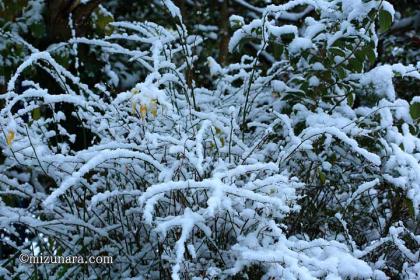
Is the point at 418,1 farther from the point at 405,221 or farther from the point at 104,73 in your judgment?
the point at 405,221

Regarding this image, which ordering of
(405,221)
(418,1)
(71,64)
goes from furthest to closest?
(418,1)
(71,64)
(405,221)

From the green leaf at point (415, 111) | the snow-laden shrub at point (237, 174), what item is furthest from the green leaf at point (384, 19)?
the green leaf at point (415, 111)

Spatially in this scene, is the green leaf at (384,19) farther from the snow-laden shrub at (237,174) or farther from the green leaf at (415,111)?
the green leaf at (415,111)

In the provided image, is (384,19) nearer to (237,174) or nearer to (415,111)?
(415,111)

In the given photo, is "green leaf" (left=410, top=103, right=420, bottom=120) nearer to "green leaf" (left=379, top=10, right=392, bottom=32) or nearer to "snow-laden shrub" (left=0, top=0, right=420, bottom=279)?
"snow-laden shrub" (left=0, top=0, right=420, bottom=279)

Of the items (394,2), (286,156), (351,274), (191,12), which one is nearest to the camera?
(351,274)

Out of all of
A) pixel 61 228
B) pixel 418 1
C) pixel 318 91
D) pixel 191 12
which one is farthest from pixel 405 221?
pixel 191 12

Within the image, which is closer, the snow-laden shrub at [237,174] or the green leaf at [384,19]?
the snow-laden shrub at [237,174]

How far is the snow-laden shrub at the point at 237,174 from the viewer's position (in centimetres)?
127

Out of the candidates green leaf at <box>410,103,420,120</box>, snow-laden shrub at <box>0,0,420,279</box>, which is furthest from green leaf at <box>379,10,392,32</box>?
green leaf at <box>410,103,420,120</box>

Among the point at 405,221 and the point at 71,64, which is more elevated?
the point at 71,64

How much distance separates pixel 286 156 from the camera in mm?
1518

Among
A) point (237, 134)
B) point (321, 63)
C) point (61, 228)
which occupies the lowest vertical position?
point (61, 228)

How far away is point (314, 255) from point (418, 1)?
10.4 ft
